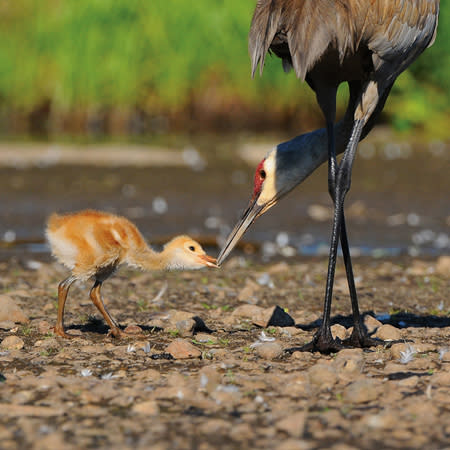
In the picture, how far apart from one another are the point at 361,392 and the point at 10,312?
9.00 ft

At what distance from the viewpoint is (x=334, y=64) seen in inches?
219

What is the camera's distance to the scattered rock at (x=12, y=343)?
18.3 feet

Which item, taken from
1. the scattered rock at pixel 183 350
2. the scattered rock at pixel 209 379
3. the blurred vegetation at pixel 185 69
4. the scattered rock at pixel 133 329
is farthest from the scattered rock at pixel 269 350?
the blurred vegetation at pixel 185 69

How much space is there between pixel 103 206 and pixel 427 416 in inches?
350

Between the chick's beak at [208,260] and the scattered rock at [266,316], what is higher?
the chick's beak at [208,260]

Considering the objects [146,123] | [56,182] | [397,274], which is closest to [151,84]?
[146,123]

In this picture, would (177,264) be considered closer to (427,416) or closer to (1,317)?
(1,317)

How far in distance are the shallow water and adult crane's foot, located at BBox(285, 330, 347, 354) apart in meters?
4.44

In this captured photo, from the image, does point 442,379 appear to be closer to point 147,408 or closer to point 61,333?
point 147,408

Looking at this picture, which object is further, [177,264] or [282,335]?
[177,264]

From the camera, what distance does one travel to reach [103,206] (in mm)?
12719

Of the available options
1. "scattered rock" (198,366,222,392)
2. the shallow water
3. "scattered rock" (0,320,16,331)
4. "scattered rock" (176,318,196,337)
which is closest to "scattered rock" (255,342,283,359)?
"scattered rock" (198,366,222,392)

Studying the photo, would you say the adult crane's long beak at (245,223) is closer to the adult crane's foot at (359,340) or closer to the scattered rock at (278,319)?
the scattered rock at (278,319)

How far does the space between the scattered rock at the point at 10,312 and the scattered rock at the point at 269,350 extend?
1.76 m
